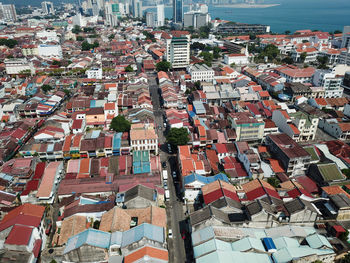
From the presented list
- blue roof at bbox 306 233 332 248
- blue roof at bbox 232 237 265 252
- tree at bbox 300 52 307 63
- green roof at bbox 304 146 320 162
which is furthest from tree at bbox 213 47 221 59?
blue roof at bbox 232 237 265 252

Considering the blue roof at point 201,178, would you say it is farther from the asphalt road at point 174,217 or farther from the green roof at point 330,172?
the green roof at point 330,172

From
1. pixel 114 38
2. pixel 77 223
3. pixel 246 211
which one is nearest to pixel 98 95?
pixel 77 223

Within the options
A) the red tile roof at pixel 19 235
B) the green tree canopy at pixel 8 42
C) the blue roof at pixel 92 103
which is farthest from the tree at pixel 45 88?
the green tree canopy at pixel 8 42

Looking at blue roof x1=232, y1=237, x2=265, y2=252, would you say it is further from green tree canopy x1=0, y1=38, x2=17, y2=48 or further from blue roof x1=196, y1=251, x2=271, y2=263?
green tree canopy x1=0, y1=38, x2=17, y2=48

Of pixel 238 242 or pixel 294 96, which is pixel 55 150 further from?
pixel 294 96

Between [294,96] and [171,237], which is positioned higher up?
[294,96]

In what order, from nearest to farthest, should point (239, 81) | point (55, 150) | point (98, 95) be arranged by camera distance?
1. point (55, 150)
2. point (98, 95)
3. point (239, 81)
